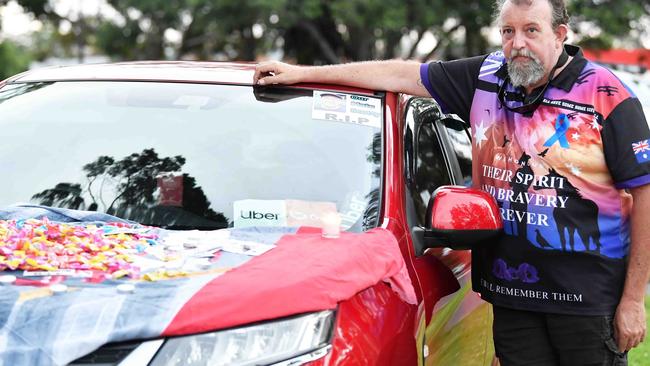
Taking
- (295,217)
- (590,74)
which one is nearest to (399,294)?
(295,217)

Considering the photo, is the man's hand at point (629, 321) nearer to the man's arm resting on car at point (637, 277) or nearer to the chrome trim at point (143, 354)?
the man's arm resting on car at point (637, 277)

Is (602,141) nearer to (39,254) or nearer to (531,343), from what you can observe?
(531,343)

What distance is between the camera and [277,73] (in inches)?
131

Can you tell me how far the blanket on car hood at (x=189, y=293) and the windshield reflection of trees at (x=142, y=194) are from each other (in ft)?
1.09

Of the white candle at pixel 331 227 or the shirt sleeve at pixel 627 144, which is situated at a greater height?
the shirt sleeve at pixel 627 144

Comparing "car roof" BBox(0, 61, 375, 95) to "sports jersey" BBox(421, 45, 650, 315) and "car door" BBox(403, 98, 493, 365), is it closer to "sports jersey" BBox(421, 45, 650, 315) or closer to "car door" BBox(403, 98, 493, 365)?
"car door" BBox(403, 98, 493, 365)

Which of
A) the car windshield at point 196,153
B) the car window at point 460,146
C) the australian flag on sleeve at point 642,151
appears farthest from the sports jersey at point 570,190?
the car window at point 460,146

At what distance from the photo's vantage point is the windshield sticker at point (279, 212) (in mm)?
2895

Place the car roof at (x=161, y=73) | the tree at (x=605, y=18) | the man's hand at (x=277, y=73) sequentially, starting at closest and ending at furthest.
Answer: the man's hand at (x=277, y=73) → the car roof at (x=161, y=73) → the tree at (x=605, y=18)

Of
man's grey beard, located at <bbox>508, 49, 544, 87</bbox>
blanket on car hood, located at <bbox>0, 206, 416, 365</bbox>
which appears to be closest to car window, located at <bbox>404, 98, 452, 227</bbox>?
man's grey beard, located at <bbox>508, 49, 544, 87</bbox>

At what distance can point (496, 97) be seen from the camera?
3059mm

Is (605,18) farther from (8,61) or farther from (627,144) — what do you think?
(627,144)

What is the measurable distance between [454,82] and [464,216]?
24.6 inches

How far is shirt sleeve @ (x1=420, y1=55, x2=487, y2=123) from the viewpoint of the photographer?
126 inches
